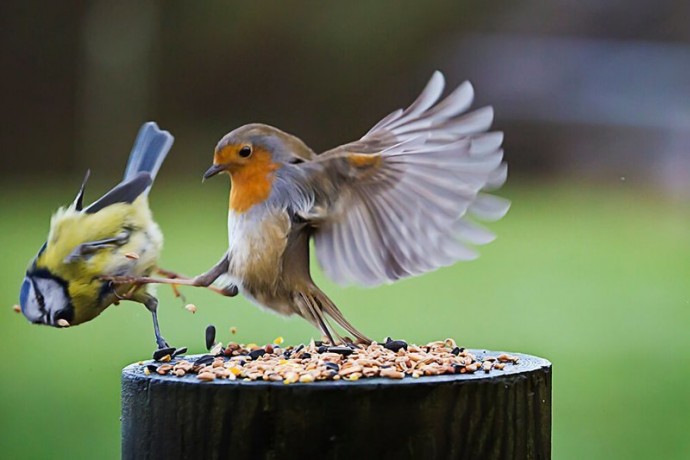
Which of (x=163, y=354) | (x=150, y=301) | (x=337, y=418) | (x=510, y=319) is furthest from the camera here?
(x=510, y=319)

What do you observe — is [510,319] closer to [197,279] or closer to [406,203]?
[406,203]

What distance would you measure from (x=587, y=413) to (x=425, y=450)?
3.41m

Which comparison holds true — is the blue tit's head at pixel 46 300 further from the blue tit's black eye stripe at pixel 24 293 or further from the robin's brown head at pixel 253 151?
the robin's brown head at pixel 253 151

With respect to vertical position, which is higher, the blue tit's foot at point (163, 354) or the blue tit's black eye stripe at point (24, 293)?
the blue tit's black eye stripe at point (24, 293)

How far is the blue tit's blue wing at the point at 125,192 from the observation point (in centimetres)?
215

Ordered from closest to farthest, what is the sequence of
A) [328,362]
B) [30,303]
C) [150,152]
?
[328,362] < [30,303] < [150,152]

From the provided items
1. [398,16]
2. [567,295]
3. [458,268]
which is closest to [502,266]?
[458,268]

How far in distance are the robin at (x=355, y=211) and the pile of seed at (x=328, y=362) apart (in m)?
0.12

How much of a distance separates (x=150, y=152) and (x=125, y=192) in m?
0.21

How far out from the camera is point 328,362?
176 cm

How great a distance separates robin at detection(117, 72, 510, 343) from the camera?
2061 mm

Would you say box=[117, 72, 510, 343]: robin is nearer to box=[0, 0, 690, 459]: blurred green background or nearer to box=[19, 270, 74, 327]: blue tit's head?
box=[19, 270, 74, 327]: blue tit's head

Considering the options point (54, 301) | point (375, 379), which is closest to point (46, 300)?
point (54, 301)

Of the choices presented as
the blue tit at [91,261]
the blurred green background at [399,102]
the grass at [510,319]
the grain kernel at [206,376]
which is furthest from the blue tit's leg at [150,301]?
the blurred green background at [399,102]
